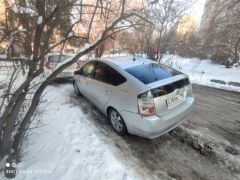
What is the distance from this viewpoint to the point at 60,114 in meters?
5.86

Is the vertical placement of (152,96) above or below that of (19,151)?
above

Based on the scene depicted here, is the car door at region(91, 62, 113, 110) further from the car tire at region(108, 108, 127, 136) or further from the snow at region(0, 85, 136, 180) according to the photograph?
the snow at region(0, 85, 136, 180)

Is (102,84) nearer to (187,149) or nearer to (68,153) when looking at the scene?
(68,153)

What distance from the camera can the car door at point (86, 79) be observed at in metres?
6.25

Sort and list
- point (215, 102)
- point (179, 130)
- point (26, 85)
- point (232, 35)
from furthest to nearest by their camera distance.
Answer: point (232, 35)
point (215, 102)
point (179, 130)
point (26, 85)

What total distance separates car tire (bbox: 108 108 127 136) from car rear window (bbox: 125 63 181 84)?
3.25 ft

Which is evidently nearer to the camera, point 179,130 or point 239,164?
point 239,164

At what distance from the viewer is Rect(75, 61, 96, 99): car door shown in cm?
625

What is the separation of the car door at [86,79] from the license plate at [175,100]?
2600 mm

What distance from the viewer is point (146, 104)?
4094 millimetres

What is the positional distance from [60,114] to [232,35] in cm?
1519

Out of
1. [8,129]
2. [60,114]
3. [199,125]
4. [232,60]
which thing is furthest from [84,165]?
[232,60]

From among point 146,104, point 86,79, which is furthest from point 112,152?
point 86,79

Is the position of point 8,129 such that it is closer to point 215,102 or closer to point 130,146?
point 130,146
